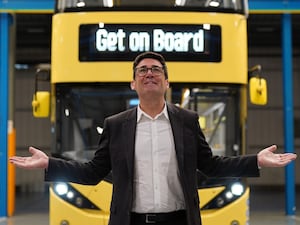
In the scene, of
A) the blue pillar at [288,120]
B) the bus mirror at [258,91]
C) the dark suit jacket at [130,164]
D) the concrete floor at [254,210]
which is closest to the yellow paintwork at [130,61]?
the bus mirror at [258,91]

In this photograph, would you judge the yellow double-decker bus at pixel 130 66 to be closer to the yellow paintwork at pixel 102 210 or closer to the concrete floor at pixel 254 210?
the yellow paintwork at pixel 102 210

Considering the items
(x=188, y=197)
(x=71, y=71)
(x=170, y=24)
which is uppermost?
(x=170, y=24)

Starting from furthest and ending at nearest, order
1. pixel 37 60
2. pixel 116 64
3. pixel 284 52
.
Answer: pixel 37 60
pixel 284 52
pixel 116 64

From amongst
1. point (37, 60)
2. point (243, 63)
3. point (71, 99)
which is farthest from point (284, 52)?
point (37, 60)

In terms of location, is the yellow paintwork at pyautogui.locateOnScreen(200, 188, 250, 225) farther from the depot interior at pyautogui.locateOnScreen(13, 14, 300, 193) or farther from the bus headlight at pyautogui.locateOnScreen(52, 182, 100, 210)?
the depot interior at pyautogui.locateOnScreen(13, 14, 300, 193)

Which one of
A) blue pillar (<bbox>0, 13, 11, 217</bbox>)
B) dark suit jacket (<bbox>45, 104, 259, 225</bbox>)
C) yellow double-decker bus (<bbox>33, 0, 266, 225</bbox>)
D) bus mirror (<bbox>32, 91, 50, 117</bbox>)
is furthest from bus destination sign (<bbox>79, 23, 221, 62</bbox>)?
blue pillar (<bbox>0, 13, 11, 217</bbox>)

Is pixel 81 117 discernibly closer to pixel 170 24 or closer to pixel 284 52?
pixel 170 24

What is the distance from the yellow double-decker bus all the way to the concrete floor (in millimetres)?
4968

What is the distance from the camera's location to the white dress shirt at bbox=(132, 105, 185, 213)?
299 cm

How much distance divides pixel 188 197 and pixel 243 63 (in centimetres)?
328

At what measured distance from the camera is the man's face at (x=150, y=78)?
118 inches

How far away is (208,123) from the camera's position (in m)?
6.00

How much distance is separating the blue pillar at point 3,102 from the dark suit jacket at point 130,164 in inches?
→ 336

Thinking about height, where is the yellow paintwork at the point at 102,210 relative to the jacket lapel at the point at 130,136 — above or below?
below
